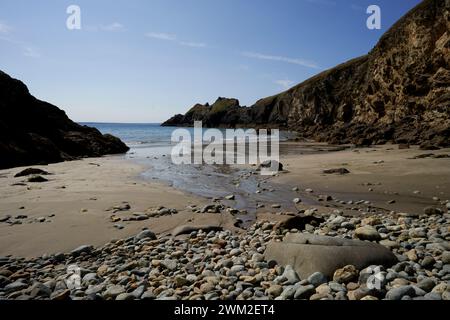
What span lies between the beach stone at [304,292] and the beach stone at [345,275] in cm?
46

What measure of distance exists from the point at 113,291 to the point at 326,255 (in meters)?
3.02

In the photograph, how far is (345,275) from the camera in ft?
13.3

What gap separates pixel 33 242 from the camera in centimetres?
613

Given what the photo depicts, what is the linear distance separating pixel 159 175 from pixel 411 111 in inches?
1181

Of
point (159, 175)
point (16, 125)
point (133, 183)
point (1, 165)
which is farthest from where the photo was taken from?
point (16, 125)

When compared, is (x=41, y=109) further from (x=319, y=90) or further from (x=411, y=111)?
(x=319, y=90)

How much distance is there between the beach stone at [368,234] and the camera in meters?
5.59

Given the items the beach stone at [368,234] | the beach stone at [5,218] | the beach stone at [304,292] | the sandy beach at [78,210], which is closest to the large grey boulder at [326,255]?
the beach stone at [304,292]

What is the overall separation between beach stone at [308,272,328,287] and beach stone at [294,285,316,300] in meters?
0.22

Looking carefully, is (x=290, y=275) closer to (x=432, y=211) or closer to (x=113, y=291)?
(x=113, y=291)

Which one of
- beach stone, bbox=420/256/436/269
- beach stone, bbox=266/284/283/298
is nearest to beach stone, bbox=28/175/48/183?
beach stone, bbox=266/284/283/298

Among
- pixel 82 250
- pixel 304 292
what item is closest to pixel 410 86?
pixel 304 292

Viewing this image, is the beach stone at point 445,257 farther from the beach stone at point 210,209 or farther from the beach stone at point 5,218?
the beach stone at point 5,218
